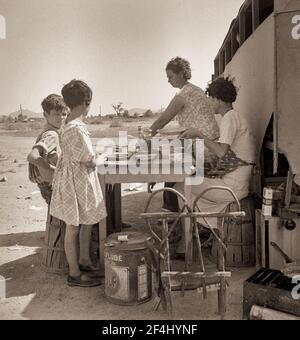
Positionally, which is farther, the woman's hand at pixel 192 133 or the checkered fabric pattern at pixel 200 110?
the checkered fabric pattern at pixel 200 110

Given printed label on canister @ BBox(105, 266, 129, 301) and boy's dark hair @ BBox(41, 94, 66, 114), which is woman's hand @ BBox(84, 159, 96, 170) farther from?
boy's dark hair @ BBox(41, 94, 66, 114)

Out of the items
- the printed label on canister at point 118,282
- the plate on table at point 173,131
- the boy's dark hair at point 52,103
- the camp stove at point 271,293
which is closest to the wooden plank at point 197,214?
the camp stove at point 271,293

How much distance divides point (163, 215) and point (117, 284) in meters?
0.79

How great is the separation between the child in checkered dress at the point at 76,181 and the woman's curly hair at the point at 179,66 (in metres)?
1.57

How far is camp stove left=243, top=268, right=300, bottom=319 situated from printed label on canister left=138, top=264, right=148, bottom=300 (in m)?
0.79

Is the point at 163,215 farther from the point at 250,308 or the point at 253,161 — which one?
the point at 253,161

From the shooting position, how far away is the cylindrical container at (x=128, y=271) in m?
3.55

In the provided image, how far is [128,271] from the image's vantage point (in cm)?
356

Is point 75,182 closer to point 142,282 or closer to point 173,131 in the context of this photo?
point 142,282

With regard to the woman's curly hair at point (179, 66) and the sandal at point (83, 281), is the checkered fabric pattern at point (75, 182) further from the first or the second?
the woman's curly hair at point (179, 66)

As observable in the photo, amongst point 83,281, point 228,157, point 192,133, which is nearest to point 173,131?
point 192,133

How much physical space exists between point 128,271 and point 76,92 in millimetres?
1527
